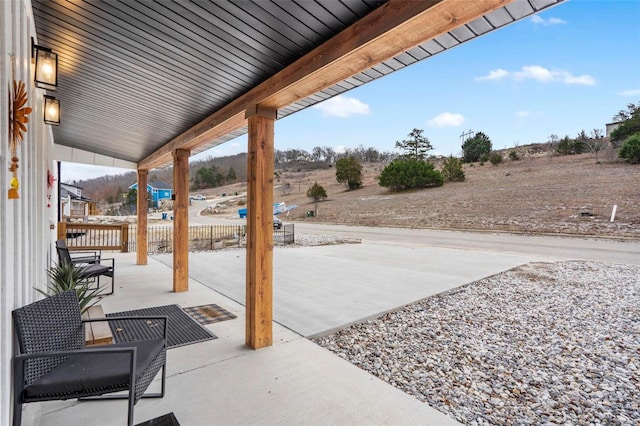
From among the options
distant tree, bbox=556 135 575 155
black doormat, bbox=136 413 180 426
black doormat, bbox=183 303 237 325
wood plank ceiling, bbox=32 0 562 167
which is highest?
distant tree, bbox=556 135 575 155

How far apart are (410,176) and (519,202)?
10.8 m

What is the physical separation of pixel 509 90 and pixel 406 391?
30708 millimetres

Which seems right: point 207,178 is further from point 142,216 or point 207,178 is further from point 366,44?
point 366,44

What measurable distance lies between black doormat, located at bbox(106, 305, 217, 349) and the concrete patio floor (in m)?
0.17

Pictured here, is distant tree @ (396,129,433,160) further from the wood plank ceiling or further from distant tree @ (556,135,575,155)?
the wood plank ceiling

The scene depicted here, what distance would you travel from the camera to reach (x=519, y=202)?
59.8ft

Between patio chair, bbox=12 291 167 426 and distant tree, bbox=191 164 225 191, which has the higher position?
distant tree, bbox=191 164 225 191

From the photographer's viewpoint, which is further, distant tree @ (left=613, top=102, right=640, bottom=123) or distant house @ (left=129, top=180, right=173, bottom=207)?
distant house @ (left=129, top=180, right=173, bottom=207)

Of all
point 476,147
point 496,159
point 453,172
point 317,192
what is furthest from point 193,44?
point 476,147

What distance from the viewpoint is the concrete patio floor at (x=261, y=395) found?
73.9 inches

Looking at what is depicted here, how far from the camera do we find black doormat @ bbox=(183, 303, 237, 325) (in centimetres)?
357

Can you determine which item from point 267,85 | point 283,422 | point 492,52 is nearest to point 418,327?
point 283,422

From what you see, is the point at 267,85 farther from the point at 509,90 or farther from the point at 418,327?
the point at 509,90

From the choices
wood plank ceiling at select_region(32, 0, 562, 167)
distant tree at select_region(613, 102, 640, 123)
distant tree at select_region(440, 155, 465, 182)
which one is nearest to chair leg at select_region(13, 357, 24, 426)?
wood plank ceiling at select_region(32, 0, 562, 167)
